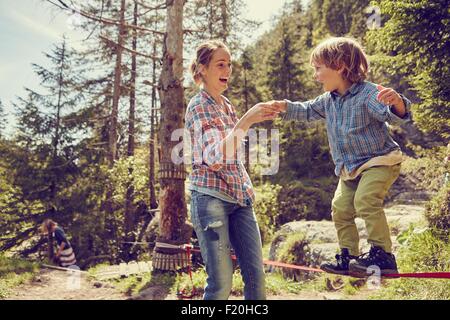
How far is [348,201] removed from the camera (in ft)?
9.21

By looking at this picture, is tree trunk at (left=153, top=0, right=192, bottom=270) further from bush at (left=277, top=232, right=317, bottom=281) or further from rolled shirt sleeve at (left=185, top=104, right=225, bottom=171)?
rolled shirt sleeve at (left=185, top=104, right=225, bottom=171)

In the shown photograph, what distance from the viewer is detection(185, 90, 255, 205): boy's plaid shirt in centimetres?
208

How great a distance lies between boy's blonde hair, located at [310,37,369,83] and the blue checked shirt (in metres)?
0.08

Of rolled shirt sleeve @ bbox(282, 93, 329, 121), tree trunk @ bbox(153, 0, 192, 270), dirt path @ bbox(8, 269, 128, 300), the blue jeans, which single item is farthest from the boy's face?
dirt path @ bbox(8, 269, 128, 300)

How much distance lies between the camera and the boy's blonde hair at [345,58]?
2.68 meters

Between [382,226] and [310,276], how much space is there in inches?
165

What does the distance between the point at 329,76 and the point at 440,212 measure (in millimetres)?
4107

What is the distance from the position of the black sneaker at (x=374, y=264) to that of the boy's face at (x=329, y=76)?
3.85 feet

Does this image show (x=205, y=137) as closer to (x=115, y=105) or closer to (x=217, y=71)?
(x=217, y=71)

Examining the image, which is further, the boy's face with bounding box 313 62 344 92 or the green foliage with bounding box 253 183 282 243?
the green foliage with bounding box 253 183 282 243

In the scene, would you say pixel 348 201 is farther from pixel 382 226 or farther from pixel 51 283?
pixel 51 283

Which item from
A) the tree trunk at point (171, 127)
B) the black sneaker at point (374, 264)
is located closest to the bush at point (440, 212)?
the black sneaker at point (374, 264)

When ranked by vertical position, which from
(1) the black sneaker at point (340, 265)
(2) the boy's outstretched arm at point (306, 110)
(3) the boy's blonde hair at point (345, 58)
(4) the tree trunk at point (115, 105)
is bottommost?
(1) the black sneaker at point (340, 265)

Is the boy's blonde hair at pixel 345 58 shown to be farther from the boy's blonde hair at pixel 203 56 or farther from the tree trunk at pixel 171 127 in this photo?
the tree trunk at pixel 171 127
